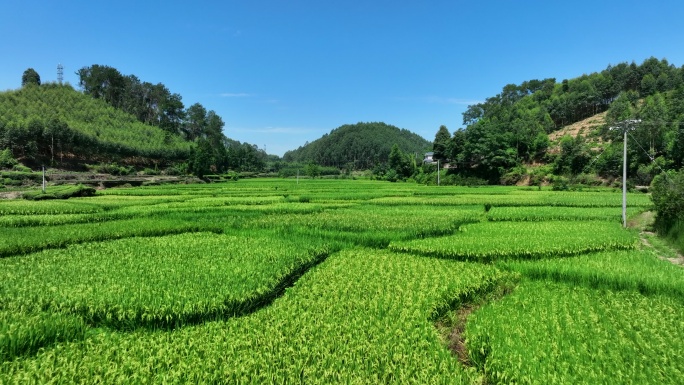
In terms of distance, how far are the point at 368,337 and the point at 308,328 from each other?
91 centimetres

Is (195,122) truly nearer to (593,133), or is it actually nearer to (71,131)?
(71,131)

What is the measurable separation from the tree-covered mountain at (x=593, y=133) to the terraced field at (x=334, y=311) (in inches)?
529

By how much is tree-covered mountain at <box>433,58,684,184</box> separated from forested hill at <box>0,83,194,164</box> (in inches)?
2512

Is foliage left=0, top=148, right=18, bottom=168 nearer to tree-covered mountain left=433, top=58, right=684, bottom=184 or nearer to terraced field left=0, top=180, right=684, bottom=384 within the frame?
terraced field left=0, top=180, right=684, bottom=384

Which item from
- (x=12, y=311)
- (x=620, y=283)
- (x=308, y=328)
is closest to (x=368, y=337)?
(x=308, y=328)

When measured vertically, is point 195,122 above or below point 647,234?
above

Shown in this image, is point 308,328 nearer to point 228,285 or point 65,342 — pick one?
point 228,285

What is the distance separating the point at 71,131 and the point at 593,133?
99.7m

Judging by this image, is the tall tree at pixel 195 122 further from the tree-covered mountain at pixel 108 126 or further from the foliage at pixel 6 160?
the foliage at pixel 6 160

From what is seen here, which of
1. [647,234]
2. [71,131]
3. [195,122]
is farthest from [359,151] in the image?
[647,234]

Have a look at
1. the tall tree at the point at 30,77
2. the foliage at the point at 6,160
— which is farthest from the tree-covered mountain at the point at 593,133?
the tall tree at the point at 30,77

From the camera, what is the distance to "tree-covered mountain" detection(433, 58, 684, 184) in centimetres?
4653

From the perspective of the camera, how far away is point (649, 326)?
5523mm

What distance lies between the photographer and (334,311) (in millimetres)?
5941
